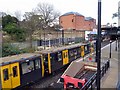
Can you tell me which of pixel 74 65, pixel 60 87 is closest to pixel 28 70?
pixel 60 87

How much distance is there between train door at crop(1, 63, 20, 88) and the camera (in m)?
8.45

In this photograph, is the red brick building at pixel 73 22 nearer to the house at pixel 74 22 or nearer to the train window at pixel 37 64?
the house at pixel 74 22

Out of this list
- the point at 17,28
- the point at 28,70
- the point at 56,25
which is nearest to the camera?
the point at 28,70

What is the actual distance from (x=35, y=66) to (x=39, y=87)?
4.18 feet

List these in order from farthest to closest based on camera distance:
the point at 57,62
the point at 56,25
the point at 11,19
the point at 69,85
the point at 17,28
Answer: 1. the point at 56,25
2. the point at 11,19
3. the point at 17,28
4. the point at 57,62
5. the point at 69,85

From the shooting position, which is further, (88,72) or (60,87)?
(60,87)

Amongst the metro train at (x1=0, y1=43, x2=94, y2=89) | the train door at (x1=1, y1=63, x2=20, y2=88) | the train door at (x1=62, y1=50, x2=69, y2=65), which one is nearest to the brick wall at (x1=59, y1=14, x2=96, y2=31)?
the train door at (x1=62, y1=50, x2=69, y2=65)

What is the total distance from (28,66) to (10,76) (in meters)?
1.66

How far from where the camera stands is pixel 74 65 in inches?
365

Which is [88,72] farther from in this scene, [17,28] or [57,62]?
[17,28]

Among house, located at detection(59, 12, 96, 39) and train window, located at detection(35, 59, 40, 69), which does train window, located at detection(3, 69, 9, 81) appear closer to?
train window, located at detection(35, 59, 40, 69)

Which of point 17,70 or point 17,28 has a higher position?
point 17,28

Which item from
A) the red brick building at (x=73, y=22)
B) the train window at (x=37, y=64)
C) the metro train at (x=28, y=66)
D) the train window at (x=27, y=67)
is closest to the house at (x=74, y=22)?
the red brick building at (x=73, y=22)

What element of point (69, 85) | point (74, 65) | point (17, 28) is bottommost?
point (69, 85)
